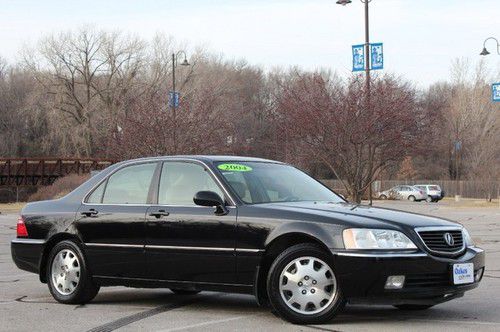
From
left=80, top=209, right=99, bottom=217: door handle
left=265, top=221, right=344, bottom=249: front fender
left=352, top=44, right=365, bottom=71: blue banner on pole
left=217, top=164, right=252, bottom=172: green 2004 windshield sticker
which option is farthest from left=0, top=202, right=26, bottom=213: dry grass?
left=265, top=221, right=344, bottom=249: front fender

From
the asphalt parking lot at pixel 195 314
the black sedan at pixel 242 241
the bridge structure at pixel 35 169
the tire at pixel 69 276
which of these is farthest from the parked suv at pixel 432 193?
the tire at pixel 69 276

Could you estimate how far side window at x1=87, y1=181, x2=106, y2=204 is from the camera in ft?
29.2

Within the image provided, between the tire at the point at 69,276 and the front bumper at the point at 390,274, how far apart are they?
119 inches

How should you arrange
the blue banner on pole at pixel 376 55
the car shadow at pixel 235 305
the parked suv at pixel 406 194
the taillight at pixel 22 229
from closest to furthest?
the car shadow at pixel 235 305, the taillight at pixel 22 229, the blue banner on pole at pixel 376 55, the parked suv at pixel 406 194

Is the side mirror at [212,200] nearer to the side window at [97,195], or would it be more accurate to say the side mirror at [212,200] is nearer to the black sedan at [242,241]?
the black sedan at [242,241]

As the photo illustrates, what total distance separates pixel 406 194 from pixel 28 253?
6001 centimetres

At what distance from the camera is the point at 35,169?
178 feet

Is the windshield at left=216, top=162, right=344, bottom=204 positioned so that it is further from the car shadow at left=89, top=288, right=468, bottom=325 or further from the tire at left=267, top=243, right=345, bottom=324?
the car shadow at left=89, top=288, right=468, bottom=325

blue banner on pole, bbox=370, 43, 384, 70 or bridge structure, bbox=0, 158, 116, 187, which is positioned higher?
blue banner on pole, bbox=370, 43, 384, 70

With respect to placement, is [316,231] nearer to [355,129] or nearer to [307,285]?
[307,285]

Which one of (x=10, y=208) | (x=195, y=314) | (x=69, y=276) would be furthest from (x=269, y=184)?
(x=10, y=208)

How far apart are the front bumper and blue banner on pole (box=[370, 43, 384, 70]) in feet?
61.4

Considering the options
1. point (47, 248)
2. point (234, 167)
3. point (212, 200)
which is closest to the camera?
point (212, 200)

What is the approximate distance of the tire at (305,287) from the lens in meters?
7.14
